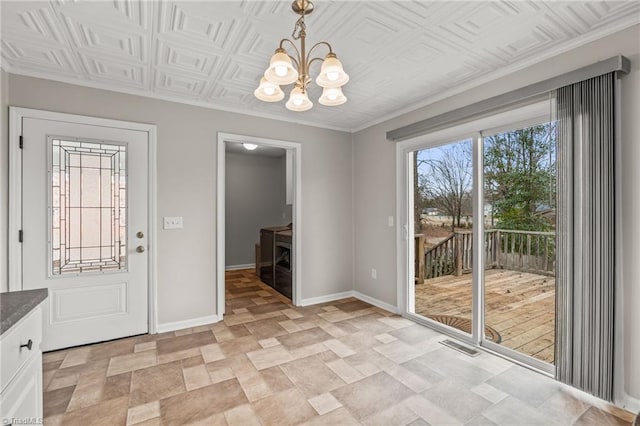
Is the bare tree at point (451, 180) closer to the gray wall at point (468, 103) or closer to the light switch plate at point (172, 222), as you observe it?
the gray wall at point (468, 103)

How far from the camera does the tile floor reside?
6.07 feet

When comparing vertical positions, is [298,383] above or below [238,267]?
below

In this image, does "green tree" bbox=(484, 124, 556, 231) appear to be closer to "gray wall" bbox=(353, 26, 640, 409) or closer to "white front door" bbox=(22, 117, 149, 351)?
"gray wall" bbox=(353, 26, 640, 409)

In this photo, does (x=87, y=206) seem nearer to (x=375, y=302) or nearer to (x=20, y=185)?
(x=20, y=185)

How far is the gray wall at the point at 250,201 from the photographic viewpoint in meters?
6.37

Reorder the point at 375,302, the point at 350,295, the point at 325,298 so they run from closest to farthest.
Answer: the point at 375,302 → the point at 325,298 → the point at 350,295

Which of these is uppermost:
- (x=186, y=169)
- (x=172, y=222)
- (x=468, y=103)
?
(x=468, y=103)

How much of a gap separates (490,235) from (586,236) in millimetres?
816

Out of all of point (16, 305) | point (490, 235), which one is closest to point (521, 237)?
point (490, 235)

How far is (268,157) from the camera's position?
22.1 feet

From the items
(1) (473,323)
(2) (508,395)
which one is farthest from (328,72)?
(1) (473,323)

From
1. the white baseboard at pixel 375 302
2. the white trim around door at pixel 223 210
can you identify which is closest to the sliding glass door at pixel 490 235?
the white baseboard at pixel 375 302

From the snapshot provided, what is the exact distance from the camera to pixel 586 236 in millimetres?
1998

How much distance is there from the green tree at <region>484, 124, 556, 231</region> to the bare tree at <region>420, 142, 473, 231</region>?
0.21 metres
